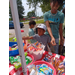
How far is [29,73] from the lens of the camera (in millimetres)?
595

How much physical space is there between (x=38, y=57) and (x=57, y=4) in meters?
0.76
